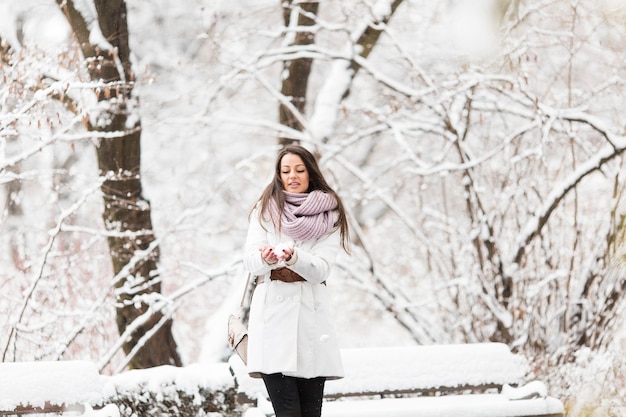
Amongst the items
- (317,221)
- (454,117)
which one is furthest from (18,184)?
(317,221)

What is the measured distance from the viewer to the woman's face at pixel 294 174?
3.39 metres

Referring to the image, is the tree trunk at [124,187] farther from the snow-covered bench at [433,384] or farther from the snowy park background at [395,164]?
the snow-covered bench at [433,384]

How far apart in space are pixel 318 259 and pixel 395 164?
4093mm

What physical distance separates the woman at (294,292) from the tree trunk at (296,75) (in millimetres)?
3994

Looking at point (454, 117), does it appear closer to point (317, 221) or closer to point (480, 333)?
point (480, 333)

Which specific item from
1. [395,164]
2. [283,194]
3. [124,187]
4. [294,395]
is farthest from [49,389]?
[395,164]

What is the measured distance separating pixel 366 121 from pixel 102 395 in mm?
4352

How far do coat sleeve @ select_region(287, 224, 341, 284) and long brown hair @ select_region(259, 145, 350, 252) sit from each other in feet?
0.17

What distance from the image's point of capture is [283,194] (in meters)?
3.36

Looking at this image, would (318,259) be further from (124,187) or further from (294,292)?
(124,187)

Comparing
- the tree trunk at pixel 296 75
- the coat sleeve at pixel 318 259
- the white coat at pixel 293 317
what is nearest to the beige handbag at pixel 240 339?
the white coat at pixel 293 317

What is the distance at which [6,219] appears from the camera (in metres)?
6.75

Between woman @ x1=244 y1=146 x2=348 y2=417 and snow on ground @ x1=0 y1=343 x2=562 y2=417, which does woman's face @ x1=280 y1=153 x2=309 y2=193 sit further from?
snow on ground @ x1=0 y1=343 x2=562 y2=417

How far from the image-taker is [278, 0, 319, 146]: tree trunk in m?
7.34
